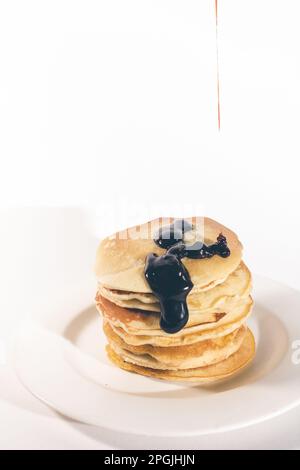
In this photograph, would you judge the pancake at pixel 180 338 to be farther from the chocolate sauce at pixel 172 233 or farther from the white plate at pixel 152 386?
the chocolate sauce at pixel 172 233

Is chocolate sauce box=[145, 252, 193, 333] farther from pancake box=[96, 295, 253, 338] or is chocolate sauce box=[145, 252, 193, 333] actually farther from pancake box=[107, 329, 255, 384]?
pancake box=[107, 329, 255, 384]

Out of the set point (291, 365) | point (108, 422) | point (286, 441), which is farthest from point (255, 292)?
point (108, 422)

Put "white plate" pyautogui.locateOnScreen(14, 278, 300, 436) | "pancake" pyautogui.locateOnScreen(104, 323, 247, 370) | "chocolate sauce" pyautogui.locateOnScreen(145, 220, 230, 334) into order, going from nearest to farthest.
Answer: "white plate" pyautogui.locateOnScreen(14, 278, 300, 436), "chocolate sauce" pyautogui.locateOnScreen(145, 220, 230, 334), "pancake" pyautogui.locateOnScreen(104, 323, 247, 370)

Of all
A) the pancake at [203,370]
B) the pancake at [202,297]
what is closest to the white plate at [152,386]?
the pancake at [203,370]

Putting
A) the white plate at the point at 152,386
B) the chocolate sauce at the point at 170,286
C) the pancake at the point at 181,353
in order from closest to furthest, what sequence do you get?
the white plate at the point at 152,386, the chocolate sauce at the point at 170,286, the pancake at the point at 181,353

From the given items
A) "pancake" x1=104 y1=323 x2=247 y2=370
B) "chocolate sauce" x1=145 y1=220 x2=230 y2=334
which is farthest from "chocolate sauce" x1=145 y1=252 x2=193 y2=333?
"pancake" x1=104 y1=323 x2=247 y2=370

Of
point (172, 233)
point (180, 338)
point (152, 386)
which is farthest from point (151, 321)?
point (172, 233)
